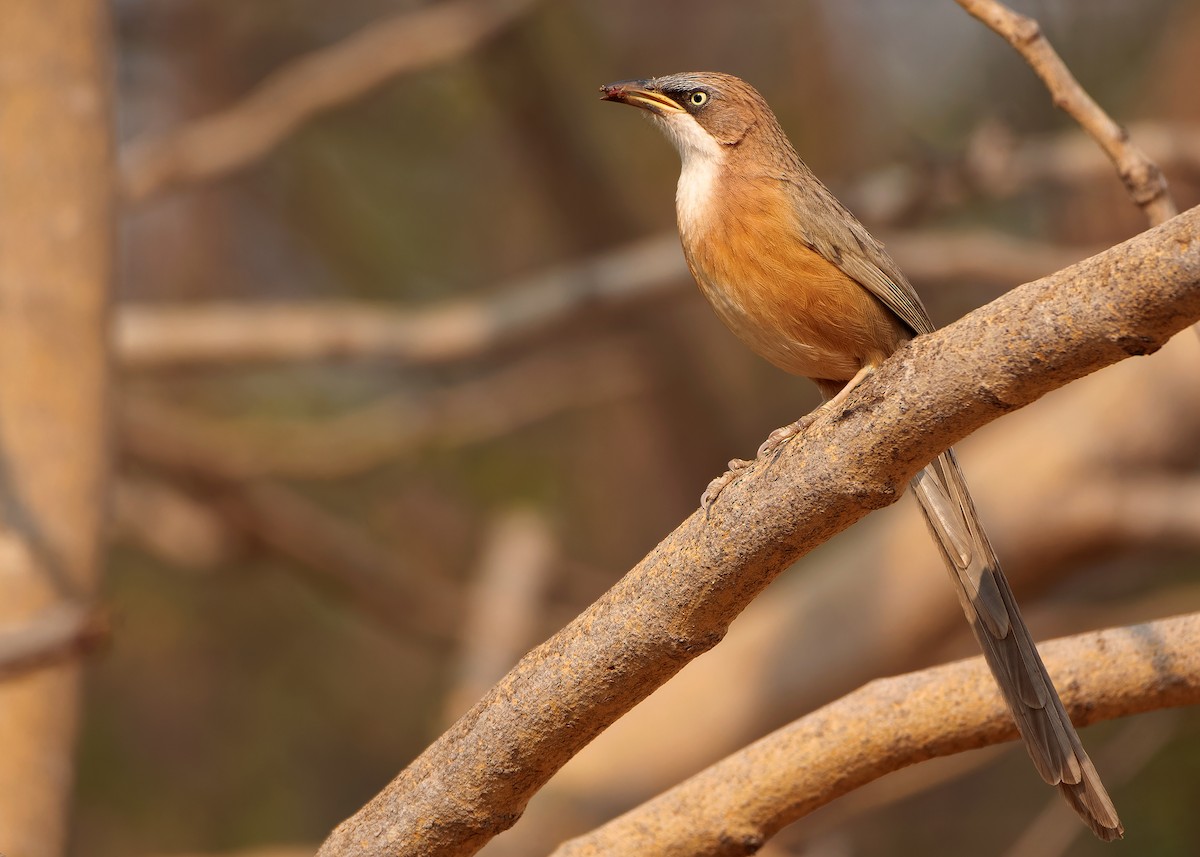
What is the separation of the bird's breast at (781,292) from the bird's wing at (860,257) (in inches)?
0.9

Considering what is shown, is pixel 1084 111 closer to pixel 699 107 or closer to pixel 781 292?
pixel 781 292

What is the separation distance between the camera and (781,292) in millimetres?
3721

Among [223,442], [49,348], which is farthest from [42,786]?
[223,442]

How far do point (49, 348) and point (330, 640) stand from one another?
698 cm

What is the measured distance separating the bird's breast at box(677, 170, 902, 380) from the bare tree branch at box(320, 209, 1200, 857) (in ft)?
3.72

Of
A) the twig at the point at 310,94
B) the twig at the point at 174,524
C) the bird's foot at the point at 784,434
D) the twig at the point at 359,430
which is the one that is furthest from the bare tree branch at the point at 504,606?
the bird's foot at the point at 784,434

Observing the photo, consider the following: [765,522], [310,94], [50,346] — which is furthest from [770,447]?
[310,94]

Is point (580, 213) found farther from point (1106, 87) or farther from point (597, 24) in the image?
point (1106, 87)

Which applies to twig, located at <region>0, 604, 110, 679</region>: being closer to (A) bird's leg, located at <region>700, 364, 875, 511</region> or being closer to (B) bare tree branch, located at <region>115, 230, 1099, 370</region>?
(A) bird's leg, located at <region>700, 364, 875, 511</region>

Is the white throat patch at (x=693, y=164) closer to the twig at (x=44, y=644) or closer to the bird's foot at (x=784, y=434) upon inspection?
the bird's foot at (x=784, y=434)

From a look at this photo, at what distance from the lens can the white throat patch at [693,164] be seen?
13.1ft

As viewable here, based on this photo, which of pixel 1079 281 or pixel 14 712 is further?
pixel 14 712

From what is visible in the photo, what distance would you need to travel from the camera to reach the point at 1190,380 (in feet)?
21.0

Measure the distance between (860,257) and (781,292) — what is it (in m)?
0.25
